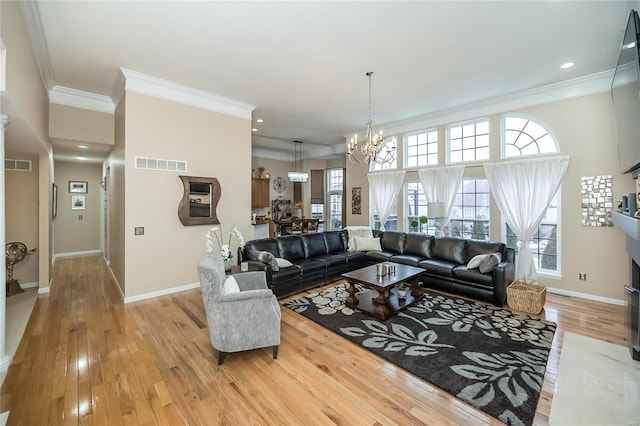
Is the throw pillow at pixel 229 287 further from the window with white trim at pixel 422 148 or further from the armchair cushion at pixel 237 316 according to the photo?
the window with white trim at pixel 422 148

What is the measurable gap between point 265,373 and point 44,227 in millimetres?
5006

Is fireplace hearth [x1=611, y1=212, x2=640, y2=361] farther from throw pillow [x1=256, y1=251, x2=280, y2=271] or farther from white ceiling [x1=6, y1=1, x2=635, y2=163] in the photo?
throw pillow [x1=256, y1=251, x2=280, y2=271]

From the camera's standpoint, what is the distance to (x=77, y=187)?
7.60 m

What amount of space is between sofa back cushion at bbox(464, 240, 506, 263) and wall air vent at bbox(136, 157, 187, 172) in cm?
524

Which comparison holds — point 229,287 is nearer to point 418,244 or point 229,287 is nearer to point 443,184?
point 418,244

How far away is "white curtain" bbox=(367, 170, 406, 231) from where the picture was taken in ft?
21.4

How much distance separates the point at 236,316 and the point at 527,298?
12.6 ft

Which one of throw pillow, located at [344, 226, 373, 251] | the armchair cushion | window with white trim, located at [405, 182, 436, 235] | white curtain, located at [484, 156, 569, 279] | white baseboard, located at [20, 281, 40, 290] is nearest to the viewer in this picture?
the armchair cushion

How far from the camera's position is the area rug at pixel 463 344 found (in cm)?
216

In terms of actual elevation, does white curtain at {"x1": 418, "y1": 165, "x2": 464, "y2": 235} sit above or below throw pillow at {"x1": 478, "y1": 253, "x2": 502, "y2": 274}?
above

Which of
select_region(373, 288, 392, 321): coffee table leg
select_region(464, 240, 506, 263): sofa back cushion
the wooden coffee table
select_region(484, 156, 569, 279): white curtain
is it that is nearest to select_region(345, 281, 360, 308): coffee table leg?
the wooden coffee table

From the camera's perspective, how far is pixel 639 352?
2584 millimetres

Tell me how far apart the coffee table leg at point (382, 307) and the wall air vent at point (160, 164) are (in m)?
3.83

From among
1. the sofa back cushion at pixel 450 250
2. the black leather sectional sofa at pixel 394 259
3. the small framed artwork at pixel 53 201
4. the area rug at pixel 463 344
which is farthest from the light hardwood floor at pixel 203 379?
the small framed artwork at pixel 53 201
